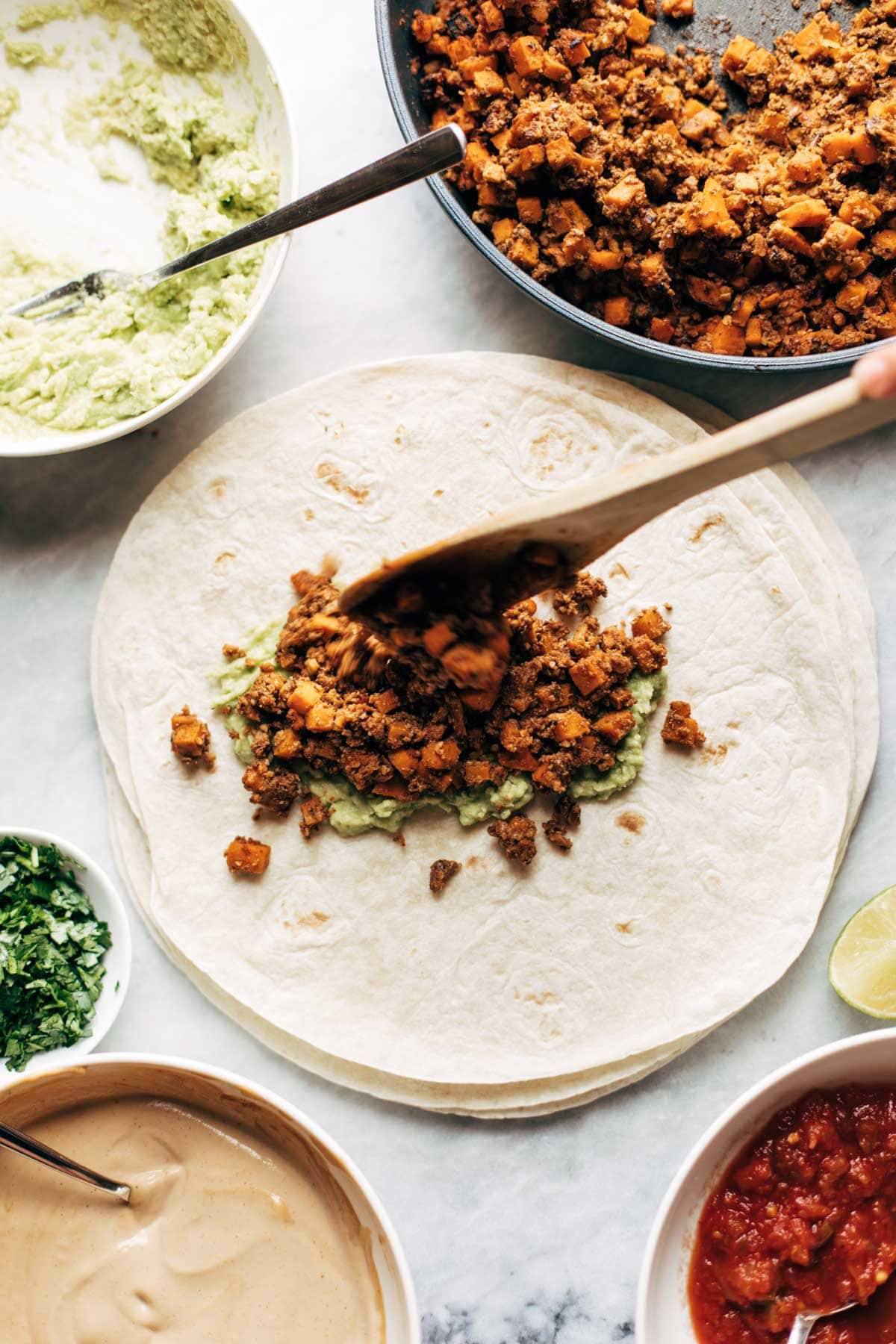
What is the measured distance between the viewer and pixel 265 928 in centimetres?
340

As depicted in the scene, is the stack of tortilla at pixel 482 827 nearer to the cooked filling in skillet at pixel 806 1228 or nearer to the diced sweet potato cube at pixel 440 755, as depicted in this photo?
the diced sweet potato cube at pixel 440 755

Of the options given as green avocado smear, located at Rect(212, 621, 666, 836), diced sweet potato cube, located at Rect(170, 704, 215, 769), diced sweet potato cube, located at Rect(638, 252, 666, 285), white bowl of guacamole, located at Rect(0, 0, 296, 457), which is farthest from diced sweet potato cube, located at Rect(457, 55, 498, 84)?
diced sweet potato cube, located at Rect(170, 704, 215, 769)

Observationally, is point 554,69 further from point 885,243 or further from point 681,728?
point 681,728

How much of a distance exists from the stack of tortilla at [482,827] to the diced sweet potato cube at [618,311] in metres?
0.18

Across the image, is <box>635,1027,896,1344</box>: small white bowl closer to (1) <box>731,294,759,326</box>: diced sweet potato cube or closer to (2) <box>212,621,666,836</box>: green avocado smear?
(2) <box>212,621,666,836</box>: green avocado smear

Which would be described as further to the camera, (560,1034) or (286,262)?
(286,262)

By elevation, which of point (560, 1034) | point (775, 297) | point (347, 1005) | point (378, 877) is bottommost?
point (560, 1034)

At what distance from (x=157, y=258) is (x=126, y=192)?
9.4 inches

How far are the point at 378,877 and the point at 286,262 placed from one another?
6.33 feet

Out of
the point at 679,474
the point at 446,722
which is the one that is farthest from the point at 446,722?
the point at 679,474

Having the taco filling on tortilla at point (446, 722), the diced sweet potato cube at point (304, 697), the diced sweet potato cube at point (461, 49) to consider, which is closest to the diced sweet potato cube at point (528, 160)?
the diced sweet potato cube at point (461, 49)

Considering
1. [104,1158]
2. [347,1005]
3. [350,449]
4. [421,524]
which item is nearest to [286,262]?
[350,449]

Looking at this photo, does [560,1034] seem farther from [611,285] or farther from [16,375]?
[16,375]

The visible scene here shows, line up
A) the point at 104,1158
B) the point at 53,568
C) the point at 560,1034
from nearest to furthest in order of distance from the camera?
the point at 104,1158 → the point at 560,1034 → the point at 53,568
